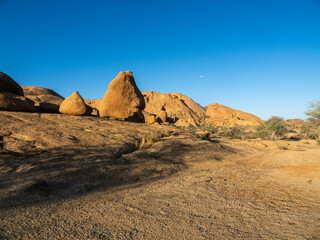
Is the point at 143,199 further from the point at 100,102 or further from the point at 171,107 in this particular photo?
the point at 171,107

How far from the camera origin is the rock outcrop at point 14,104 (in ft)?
28.3

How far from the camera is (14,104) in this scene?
8.95m

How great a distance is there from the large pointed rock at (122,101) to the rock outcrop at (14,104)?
389 centimetres

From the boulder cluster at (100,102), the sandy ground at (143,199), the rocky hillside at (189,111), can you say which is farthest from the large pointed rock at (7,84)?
the rocky hillside at (189,111)

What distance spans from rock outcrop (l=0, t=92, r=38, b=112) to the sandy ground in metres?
3.70

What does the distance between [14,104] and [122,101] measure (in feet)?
18.6

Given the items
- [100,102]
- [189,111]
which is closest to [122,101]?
[100,102]

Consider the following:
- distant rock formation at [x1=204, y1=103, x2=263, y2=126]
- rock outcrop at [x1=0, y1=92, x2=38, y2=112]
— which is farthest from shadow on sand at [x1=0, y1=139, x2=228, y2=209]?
distant rock formation at [x1=204, y1=103, x2=263, y2=126]

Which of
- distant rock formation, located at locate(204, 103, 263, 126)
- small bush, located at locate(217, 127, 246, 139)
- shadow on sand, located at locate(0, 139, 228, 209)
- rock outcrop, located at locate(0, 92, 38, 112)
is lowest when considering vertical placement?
shadow on sand, located at locate(0, 139, 228, 209)

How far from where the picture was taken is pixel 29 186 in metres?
3.50

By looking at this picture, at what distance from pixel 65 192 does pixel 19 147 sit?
282cm

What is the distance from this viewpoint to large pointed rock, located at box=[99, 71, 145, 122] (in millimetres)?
11984

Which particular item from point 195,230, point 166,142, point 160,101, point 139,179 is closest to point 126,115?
point 166,142

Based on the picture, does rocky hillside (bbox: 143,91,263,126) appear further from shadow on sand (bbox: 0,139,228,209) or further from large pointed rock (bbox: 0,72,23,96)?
shadow on sand (bbox: 0,139,228,209)
